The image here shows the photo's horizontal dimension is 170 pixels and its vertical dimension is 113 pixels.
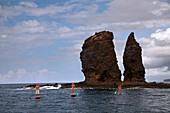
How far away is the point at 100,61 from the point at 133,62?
58.9 ft

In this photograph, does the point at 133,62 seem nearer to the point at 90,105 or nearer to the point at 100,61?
the point at 100,61

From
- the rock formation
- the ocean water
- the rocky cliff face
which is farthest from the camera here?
the rock formation

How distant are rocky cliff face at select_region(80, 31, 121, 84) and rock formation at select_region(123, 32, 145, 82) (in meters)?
6.61

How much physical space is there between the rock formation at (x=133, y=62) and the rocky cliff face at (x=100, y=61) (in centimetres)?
661

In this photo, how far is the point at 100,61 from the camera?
111 m

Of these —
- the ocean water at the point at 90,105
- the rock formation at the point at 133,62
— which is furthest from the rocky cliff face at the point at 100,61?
the ocean water at the point at 90,105

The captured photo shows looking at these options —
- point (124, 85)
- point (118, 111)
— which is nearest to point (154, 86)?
point (124, 85)

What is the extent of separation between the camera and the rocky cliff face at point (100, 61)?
362 feet

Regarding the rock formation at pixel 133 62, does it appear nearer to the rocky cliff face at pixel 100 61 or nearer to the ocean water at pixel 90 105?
the rocky cliff face at pixel 100 61

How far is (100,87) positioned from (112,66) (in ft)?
50.3

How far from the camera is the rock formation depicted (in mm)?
114688

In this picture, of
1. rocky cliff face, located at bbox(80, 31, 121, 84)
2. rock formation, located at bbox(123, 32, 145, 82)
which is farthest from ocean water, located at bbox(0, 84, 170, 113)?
rock formation, located at bbox(123, 32, 145, 82)

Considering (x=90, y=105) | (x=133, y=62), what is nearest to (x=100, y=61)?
(x=133, y=62)

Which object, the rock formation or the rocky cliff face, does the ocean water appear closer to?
the rocky cliff face
